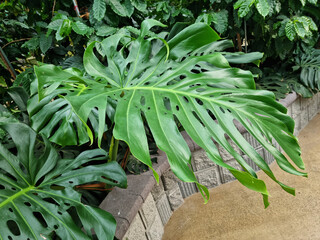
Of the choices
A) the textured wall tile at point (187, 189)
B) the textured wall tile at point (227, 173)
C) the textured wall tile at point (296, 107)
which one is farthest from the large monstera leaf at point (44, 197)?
the textured wall tile at point (296, 107)

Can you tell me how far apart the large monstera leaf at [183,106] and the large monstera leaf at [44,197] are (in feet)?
0.75

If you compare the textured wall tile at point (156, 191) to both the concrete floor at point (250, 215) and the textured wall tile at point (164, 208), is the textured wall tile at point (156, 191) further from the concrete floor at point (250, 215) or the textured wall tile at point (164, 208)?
the concrete floor at point (250, 215)

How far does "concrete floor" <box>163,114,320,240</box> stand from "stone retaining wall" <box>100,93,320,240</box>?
0.08 metres

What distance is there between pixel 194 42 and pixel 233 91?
26cm

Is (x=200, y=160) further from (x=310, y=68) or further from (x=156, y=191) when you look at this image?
(x=310, y=68)

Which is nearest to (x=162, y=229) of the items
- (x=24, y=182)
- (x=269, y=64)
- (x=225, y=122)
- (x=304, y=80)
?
A: (x=24, y=182)

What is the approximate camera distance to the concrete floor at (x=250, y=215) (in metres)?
1.43

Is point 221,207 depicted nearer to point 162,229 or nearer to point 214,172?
point 214,172

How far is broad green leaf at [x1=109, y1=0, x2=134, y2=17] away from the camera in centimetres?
145

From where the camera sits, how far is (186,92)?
82 centimetres

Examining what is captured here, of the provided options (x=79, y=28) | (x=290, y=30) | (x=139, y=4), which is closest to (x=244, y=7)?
(x=290, y=30)

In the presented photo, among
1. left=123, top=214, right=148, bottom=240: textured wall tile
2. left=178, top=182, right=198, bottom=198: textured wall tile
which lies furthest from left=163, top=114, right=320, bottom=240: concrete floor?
left=123, top=214, right=148, bottom=240: textured wall tile

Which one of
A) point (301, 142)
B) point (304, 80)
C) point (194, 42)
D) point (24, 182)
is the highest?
point (194, 42)

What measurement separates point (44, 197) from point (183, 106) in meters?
0.54
